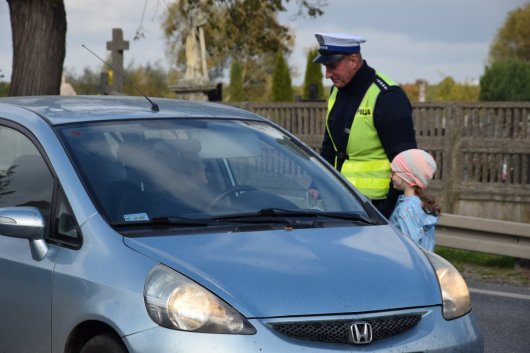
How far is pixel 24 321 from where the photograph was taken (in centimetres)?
531

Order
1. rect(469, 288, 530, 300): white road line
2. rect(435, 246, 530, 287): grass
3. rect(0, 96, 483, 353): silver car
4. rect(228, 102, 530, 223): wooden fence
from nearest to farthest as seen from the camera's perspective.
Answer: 1. rect(0, 96, 483, 353): silver car
2. rect(469, 288, 530, 300): white road line
3. rect(435, 246, 530, 287): grass
4. rect(228, 102, 530, 223): wooden fence

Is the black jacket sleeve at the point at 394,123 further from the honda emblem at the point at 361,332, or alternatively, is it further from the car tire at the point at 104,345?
the car tire at the point at 104,345

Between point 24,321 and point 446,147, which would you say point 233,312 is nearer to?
point 24,321

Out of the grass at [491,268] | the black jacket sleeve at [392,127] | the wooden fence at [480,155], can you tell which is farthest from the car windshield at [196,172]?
the wooden fence at [480,155]

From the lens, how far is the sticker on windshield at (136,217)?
5.18 m

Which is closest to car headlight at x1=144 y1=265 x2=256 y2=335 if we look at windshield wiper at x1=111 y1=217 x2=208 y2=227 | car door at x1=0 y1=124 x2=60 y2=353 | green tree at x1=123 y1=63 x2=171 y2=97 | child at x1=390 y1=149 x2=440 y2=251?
windshield wiper at x1=111 y1=217 x2=208 y2=227

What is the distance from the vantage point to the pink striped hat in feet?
22.1

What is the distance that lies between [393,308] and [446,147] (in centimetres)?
1447

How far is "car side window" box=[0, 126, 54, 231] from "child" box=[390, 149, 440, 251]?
209 centimetres

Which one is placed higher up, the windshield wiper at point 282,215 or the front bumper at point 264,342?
the windshield wiper at point 282,215

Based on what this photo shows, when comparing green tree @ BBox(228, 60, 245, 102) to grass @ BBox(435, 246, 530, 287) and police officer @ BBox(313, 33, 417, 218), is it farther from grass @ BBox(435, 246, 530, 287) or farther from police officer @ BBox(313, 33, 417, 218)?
police officer @ BBox(313, 33, 417, 218)

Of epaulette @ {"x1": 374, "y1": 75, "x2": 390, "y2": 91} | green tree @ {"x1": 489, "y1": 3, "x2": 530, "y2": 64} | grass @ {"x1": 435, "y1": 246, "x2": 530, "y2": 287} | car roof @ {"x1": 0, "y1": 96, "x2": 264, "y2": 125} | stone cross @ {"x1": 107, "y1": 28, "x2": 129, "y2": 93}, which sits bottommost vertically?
grass @ {"x1": 435, "y1": 246, "x2": 530, "y2": 287}

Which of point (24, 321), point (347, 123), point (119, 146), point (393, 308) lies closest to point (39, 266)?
point (24, 321)

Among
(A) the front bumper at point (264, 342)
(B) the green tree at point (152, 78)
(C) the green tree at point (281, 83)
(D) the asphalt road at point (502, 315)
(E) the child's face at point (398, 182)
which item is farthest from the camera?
(B) the green tree at point (152, 78)
